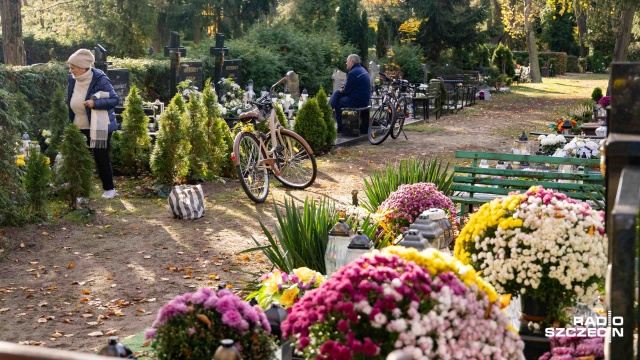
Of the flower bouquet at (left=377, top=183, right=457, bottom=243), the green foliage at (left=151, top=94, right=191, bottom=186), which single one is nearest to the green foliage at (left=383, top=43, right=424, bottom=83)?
the green foliage at (left=151, top=94, right=191, bottom=186)

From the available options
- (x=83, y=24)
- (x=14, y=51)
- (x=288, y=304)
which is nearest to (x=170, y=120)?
(x=288, y=304)

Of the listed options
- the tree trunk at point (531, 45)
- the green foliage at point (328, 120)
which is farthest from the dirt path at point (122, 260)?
the tree trunk at point (531, 45)

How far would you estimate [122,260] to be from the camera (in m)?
8.60

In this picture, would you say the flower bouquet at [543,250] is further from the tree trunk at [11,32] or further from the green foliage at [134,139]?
the tree trunk at [11,32]

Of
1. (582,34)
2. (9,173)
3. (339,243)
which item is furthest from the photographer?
(582,34)

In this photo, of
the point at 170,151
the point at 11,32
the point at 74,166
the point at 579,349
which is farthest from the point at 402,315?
the point at 11,32

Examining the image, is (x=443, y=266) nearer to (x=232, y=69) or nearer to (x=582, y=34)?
(x=232, y=69)

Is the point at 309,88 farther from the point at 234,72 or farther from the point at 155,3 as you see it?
the point at 155,3

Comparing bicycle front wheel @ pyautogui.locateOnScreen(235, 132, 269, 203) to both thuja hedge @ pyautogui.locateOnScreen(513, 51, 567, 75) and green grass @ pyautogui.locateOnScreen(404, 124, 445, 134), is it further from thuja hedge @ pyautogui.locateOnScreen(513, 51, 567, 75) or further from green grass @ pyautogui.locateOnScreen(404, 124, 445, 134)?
thuja hedge @ pyautogui.locateOnScreen(513, 51, 567, 75)

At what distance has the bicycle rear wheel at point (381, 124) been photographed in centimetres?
1759

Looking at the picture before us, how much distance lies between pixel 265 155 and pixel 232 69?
9184mm

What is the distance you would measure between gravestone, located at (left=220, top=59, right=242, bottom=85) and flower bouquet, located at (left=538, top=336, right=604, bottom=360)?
16188 millimetres

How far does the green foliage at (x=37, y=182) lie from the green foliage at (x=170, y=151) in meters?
1.97

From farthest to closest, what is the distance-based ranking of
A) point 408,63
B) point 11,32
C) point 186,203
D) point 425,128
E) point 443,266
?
point 408,63
point 11,32
point 425,128
point 186,203
point 443,266
